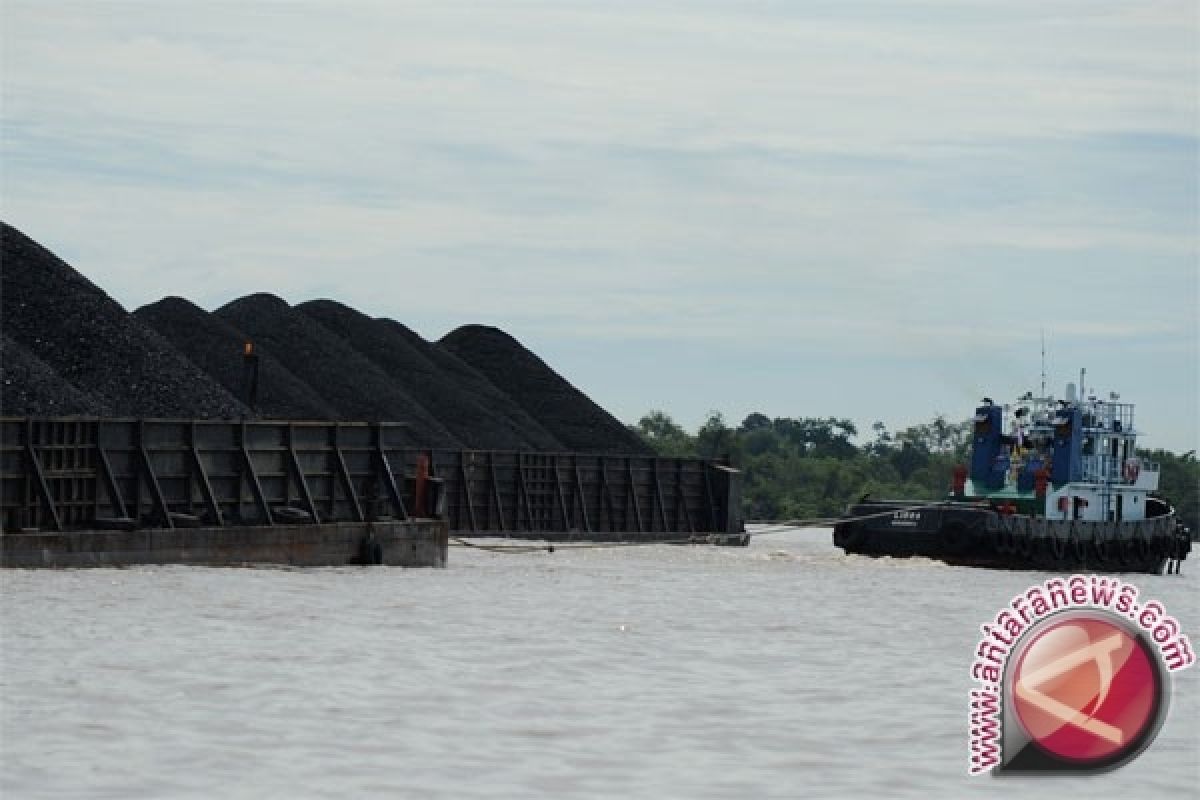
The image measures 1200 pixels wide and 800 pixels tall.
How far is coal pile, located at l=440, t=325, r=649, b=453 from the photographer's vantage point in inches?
3578

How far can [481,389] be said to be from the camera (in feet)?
296

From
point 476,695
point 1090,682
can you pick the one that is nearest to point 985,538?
point 476,695

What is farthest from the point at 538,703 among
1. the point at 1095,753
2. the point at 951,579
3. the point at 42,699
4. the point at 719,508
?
the point at 719,508

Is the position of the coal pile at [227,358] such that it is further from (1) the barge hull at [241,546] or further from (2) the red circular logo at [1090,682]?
(2) the red circular logo at [1090,682]

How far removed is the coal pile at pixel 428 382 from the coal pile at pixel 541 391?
3108mm

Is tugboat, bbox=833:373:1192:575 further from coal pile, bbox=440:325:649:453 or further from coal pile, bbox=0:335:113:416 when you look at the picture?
coal pile, bbox=440:325:649:453

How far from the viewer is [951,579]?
5138 cm

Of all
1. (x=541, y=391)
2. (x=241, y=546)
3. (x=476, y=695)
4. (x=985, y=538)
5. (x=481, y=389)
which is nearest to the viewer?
(x=476, y=695)

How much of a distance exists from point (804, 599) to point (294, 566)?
924 cm

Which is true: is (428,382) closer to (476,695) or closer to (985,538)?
(985,538)

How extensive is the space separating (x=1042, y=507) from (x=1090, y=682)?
164 ft

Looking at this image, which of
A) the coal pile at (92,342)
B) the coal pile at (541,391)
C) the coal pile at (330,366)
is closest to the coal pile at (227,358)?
the coal pile at (330,366)

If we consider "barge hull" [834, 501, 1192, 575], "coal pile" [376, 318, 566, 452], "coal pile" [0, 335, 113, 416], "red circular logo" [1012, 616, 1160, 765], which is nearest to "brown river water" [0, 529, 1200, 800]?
"red circular logo" [1012, 616, 1160, 765]

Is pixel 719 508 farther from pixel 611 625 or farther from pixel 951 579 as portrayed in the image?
pixel 611 625
